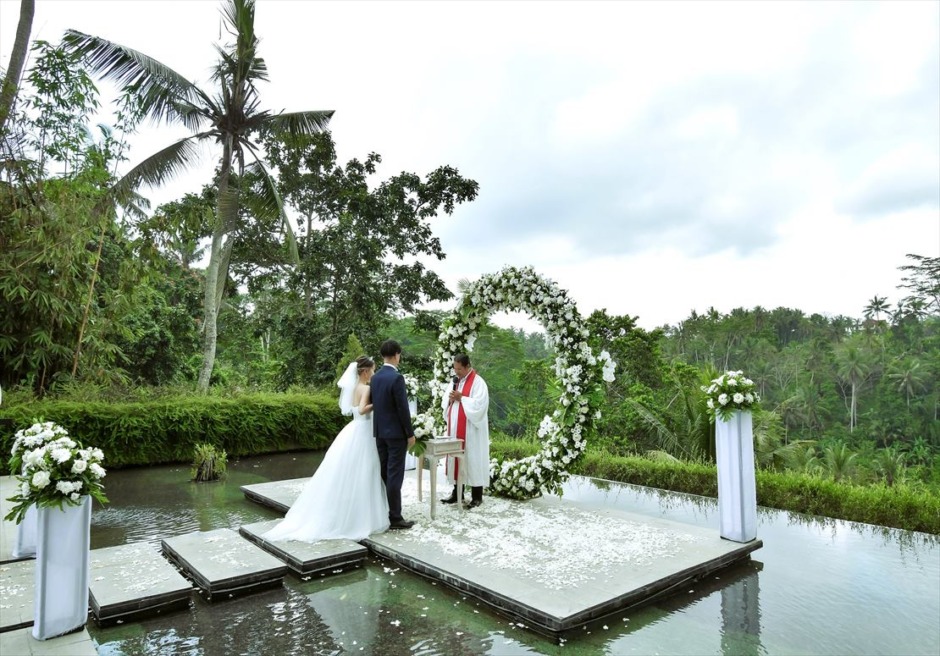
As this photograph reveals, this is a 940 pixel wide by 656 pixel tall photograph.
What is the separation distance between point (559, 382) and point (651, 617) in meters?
3.38

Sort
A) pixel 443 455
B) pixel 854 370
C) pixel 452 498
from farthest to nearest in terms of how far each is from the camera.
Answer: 1. pixel 854 370
2. pixel 452 498
3. pixel 443 455

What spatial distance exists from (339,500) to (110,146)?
13.7 m

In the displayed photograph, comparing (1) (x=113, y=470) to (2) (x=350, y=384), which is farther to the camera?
(1) (x=113, y=470)

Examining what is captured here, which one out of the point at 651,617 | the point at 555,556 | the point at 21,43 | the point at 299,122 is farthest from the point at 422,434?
the point at 21,43

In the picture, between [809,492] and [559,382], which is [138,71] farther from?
[809,492]

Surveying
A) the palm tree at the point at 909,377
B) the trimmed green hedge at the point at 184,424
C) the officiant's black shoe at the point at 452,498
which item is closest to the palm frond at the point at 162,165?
the trimmed green hedge at the point at 184,424

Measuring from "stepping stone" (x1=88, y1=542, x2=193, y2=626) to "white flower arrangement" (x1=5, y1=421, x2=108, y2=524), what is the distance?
0.86 meters

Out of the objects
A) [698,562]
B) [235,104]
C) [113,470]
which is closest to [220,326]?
[235,104]

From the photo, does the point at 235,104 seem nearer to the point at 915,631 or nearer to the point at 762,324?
the point at 915,631

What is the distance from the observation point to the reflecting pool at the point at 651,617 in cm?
344

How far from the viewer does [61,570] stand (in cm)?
336

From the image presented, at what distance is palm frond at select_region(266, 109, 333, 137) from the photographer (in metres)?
13.4

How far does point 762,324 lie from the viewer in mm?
60562

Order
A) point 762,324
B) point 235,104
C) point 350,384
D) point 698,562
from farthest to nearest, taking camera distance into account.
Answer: point 762,324, point 235,104, point 350,384, point 698,562
